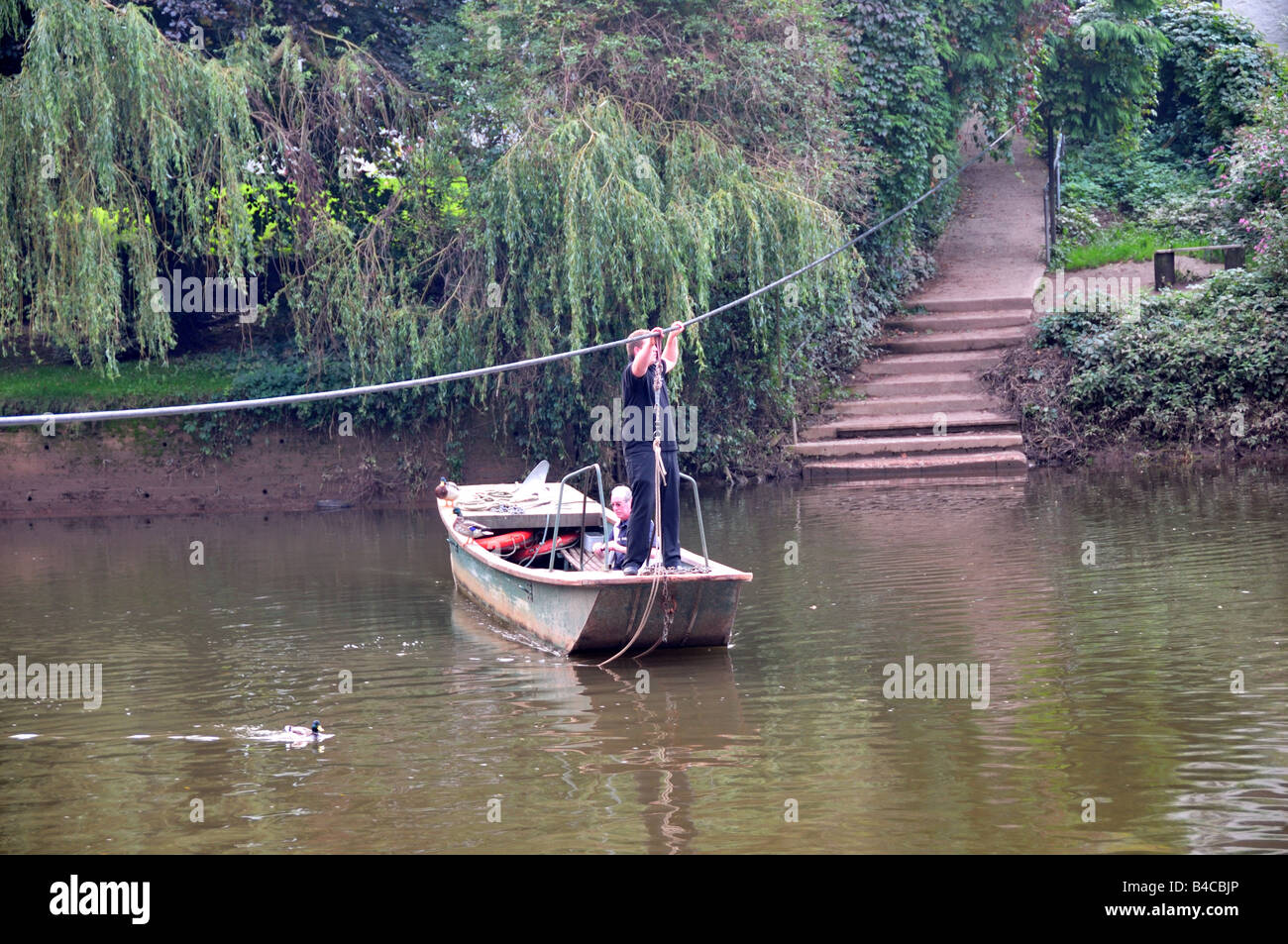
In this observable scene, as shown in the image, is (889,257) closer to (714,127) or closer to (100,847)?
(714,127)

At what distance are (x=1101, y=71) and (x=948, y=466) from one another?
Answer: 29.0 ft

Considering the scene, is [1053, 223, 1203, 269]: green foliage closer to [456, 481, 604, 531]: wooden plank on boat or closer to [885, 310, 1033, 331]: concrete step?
[885, 310, 1033, 331]: concrete step

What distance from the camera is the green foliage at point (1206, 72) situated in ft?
78.8

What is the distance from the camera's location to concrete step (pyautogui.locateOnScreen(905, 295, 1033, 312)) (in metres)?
20.7

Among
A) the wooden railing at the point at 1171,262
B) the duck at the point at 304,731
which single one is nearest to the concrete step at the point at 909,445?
the wooden railing at the point at 1171,262

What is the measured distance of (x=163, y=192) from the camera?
16.8 meters

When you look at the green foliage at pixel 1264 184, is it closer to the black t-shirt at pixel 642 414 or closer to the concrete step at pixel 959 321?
the concrete step at pixel 959 321

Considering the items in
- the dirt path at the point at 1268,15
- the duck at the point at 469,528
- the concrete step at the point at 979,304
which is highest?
the dirt path at the point at 1268,15

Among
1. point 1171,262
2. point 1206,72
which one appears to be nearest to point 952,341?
point 1171,262

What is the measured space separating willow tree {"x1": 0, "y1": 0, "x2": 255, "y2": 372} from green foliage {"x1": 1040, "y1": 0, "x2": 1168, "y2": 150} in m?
12.6

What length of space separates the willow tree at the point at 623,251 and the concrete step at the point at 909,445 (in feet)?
4.82

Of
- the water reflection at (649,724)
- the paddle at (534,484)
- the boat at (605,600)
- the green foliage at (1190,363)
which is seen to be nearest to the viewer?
the water reflection at (649,724)

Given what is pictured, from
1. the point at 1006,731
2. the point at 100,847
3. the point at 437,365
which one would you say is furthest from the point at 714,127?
the point at 100,847

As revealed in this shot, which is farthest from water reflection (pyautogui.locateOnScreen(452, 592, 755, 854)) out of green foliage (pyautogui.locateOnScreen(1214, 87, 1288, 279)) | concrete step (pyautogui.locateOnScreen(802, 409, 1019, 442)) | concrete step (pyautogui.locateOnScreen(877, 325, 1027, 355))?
green foliage (pyautogui.locateOnScreen(1214, 87, 1288, 279))
